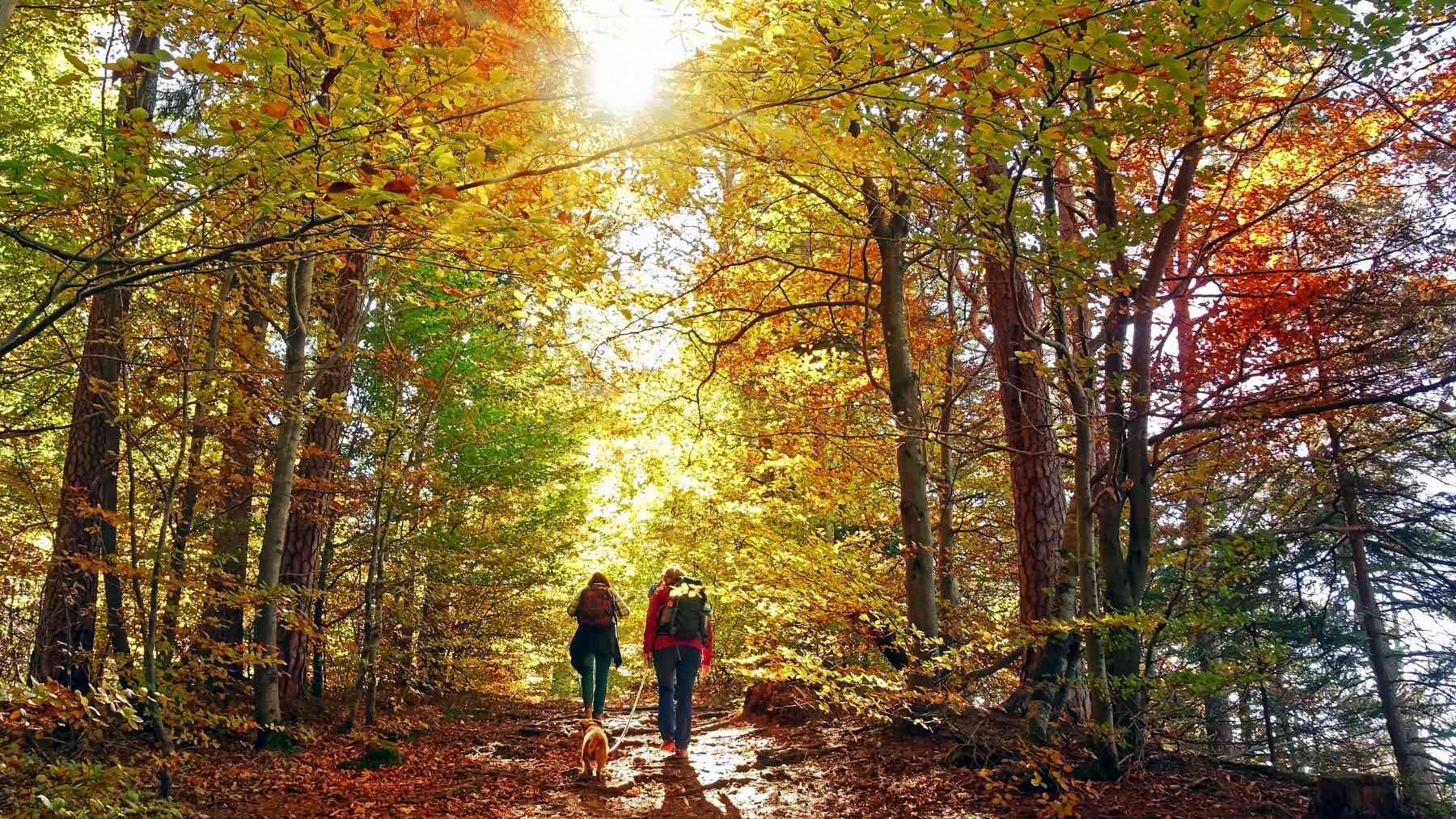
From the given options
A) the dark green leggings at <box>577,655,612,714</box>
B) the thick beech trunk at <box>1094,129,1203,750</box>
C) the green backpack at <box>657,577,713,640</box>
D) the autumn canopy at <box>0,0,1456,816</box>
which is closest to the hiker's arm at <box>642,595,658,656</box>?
the green backpack at <box>657,577,713,640</box>

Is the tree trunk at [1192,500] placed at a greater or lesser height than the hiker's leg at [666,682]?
greater

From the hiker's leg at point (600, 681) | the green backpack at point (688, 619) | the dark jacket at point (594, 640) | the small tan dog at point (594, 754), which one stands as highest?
the green backpack at point (688, 619)

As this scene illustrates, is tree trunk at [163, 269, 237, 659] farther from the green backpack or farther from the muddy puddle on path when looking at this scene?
the green backpack

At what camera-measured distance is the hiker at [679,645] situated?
7.65m

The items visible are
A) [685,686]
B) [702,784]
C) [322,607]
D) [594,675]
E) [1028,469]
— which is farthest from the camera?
[322,607]

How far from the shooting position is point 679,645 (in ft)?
25.2

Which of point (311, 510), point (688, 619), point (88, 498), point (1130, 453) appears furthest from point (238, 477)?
point (1130, 453)

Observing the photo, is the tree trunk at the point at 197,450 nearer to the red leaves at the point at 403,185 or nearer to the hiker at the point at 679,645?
the red leaves at the point at 403,185

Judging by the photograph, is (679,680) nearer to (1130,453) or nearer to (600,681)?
(600,681)

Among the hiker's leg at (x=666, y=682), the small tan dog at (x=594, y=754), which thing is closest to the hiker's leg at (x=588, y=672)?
the hiker's leg at (x=666, y=682)

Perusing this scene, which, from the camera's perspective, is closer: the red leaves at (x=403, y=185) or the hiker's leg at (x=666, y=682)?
the red leaves at (x=403, y=185)

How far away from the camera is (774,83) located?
11.8ft

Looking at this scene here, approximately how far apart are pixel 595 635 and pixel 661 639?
4.37ft

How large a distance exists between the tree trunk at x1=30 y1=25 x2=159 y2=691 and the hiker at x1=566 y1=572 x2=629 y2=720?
13.0 ft
